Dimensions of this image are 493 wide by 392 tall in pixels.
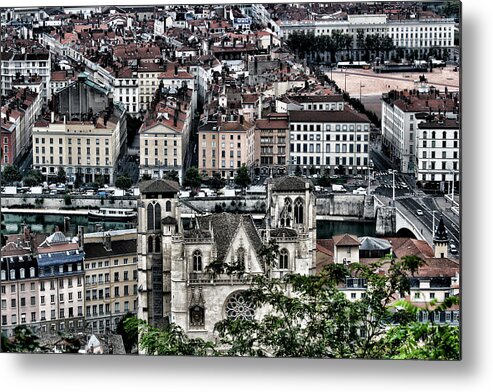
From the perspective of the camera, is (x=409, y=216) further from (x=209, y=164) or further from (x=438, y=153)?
(x=209, y=164)

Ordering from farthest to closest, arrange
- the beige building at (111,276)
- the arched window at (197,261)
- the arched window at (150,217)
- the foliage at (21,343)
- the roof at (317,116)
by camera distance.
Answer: the roof at (317,116) < the arched window at (150,217) < the beige building at (111,276) < the arched window at (197,261) < the foliage at (21,343)

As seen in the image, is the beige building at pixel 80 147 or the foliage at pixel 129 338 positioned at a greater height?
the beige building at pixel 80 147

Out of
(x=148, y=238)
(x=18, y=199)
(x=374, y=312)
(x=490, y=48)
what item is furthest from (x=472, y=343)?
(x=18, y=199)

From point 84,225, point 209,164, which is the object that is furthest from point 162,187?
point 84,225

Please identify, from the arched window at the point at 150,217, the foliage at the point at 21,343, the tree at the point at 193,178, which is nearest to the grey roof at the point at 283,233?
the tree at the point at 193,178

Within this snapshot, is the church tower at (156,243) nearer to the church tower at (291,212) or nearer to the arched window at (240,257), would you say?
the arched window at (240,257)

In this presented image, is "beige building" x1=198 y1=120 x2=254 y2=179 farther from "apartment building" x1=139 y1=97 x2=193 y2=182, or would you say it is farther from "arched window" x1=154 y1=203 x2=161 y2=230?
"arched window" x1=154 y1=203 x2=161 y2=230
